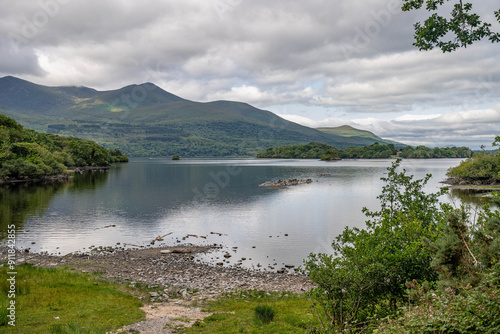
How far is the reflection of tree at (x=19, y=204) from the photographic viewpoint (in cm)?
5156

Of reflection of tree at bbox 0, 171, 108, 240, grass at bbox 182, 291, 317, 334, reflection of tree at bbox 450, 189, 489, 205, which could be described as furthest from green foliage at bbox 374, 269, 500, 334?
reflection of tree at bbox 450, 189, 489, 205

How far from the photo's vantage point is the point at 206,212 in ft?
209

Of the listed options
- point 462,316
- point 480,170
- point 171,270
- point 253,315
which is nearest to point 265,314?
point 253,315

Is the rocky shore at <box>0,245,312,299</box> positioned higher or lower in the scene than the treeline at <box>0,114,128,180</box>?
lower

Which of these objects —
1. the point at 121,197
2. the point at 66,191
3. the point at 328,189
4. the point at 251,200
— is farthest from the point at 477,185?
the point at 66,191

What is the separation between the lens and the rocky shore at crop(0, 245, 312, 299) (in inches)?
1045

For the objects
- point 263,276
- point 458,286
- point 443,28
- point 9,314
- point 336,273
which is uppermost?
point 443,28

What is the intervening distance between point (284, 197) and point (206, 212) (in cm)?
2582

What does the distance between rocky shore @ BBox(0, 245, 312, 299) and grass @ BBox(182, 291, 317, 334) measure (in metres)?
2.42

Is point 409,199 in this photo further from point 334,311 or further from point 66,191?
point 66,191

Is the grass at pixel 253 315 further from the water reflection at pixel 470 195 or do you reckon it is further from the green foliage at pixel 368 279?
the water reflection at pixel 470 195

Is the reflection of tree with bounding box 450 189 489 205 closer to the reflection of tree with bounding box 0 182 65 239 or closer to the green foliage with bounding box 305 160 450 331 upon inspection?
the green foliage with bounding box 305 160 450 331

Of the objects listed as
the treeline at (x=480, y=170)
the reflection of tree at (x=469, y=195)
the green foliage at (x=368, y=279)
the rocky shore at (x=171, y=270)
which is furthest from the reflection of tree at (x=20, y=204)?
the treeline at (x=480, y=170)

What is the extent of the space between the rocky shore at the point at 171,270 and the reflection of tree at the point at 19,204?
16.7 metres
